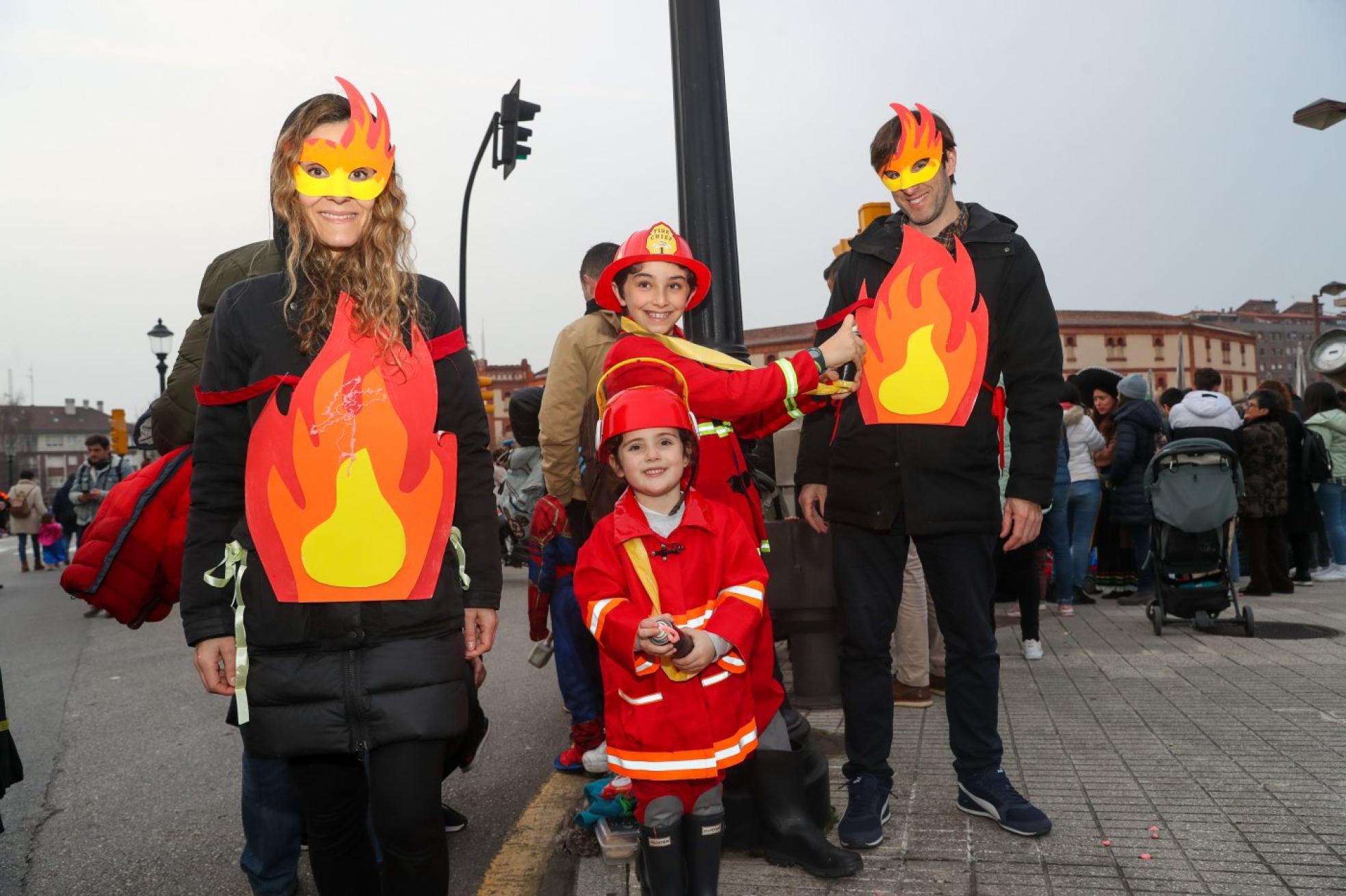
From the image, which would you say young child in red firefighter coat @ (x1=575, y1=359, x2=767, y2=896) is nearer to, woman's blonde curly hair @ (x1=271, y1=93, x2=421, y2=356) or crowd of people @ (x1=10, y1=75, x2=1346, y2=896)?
Result: crowd of people @ (x1=10, y1=75, x2=1346, y2=896)

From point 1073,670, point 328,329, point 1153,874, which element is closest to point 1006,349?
point 1153,874

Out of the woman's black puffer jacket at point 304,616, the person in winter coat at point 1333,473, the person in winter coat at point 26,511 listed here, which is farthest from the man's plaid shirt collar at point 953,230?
the person in winter coat at point 26,511

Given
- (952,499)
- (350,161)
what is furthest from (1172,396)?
(350,161)

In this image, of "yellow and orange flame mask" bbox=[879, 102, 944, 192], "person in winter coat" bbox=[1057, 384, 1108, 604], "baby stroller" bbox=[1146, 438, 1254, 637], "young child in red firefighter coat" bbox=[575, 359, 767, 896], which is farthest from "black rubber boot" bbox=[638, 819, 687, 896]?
"person in winter coat" bbox=[1057, 384, 1108, 604]

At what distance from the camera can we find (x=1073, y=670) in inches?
248

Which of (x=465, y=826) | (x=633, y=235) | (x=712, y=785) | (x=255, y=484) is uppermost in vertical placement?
(x=633, y=235)

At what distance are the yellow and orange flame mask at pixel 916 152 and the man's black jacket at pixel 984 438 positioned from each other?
203 mm

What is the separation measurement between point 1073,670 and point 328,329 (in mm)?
5057

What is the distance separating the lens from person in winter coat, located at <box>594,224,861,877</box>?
3.19m

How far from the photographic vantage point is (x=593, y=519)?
3.59 meters

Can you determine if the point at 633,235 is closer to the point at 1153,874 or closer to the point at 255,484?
the point at 255,484

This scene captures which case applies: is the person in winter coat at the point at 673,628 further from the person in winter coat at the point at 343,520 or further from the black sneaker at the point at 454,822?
the black sneaker at the point at 454,822

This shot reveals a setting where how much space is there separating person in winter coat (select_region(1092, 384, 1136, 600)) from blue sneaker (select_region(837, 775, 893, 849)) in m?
7.22

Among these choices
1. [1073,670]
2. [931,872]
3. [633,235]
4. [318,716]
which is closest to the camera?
[318,716]
